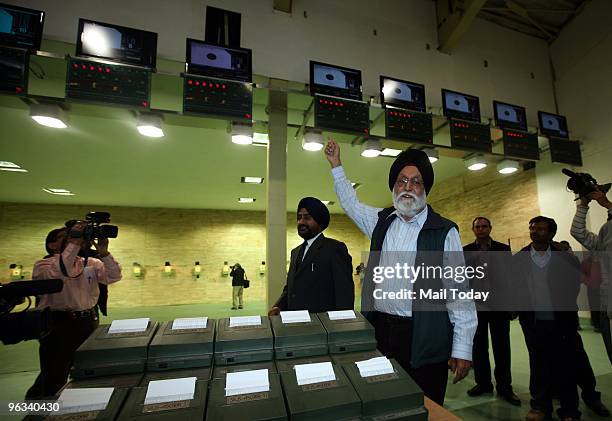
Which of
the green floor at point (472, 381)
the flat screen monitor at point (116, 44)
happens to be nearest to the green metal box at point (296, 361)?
the green floor at point (472, 381)

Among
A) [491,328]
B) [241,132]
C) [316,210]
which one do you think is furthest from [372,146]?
A: [491,328]

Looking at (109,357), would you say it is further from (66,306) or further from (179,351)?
(66,306)

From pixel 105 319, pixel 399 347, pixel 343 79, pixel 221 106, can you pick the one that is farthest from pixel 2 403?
pixel 105 319

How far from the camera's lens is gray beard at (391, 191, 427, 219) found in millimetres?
1813

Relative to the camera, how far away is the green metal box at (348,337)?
1.20m

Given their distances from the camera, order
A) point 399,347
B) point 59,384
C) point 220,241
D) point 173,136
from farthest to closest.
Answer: point 220,241 → point 173,136 → point 59,384 → point 399,347

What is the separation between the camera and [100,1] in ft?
11.8

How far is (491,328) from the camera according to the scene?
338cm

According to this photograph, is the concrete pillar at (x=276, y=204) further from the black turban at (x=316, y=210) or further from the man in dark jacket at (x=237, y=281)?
the man in dark jacket at (x=237, y=281)

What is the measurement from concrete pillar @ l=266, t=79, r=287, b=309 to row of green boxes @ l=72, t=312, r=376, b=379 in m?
2.31

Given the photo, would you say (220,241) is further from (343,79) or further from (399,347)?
(399,347)

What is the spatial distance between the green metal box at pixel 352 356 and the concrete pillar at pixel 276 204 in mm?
2406

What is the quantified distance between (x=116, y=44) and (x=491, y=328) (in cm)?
524

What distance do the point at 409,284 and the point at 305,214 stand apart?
128 cm
